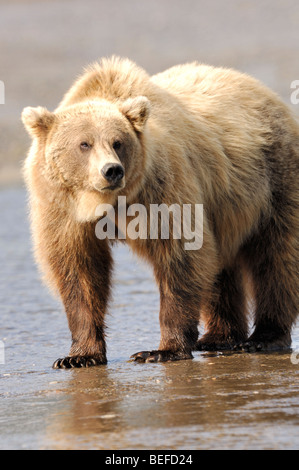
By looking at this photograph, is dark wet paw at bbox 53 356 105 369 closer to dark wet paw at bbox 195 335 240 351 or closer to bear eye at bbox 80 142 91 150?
dark wet paw at bbox 195 335 240 351

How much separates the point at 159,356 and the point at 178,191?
1.11 meters

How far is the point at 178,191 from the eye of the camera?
20.5ft

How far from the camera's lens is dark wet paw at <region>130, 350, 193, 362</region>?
20.6ft

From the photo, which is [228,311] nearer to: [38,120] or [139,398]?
[38,120]

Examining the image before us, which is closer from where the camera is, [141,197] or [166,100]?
[141,197]

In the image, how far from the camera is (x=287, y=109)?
25.1 ft

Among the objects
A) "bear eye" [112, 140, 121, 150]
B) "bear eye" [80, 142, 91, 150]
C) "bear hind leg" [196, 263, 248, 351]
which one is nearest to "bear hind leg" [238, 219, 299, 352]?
"bear hind leg" [196, 263, 248, 351]

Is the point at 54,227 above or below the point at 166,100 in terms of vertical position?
below

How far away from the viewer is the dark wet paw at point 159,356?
6.28 meters

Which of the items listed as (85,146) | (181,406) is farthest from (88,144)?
(181,406)

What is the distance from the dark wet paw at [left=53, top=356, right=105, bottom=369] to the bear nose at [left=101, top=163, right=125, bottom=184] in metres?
1.36

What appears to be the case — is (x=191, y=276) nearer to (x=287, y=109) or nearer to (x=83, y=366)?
(x=83, y=366)
